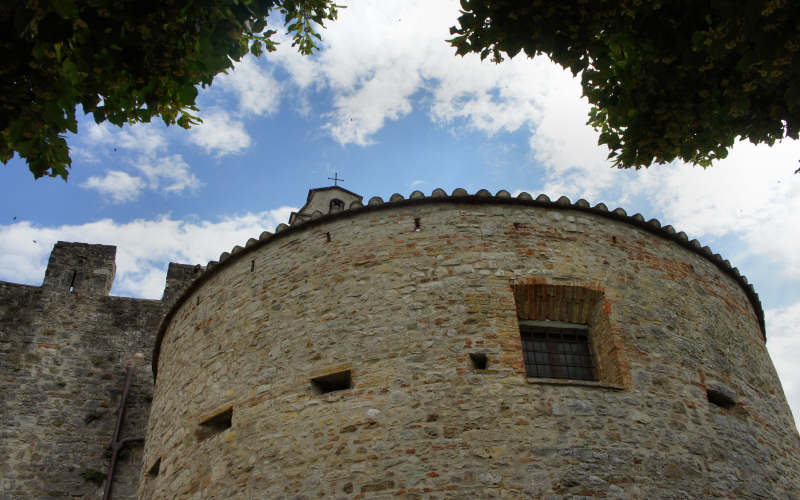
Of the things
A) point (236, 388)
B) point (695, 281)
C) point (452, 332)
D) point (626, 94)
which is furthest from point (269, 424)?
point (695, 281)

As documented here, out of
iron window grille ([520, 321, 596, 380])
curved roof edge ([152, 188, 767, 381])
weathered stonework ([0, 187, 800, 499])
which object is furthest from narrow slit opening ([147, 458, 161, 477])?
iron window grille ([520, 321, 596, 380])

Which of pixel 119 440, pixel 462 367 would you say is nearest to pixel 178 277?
pixel 119 440

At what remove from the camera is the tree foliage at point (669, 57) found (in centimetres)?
417

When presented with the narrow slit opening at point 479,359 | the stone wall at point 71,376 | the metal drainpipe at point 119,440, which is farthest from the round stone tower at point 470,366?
the stone wall at point 71,376

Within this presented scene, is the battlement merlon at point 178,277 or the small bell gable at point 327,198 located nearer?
the battlement merlon at point 178,277

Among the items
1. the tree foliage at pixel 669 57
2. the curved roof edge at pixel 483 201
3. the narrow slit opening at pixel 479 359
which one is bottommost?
the narrow slit opening at pixel 479 359

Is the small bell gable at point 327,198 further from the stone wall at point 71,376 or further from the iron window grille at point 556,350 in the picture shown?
the iron window grille at point 556,350

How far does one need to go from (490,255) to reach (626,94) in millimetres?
3597

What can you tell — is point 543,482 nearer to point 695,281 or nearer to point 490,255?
point 490,255

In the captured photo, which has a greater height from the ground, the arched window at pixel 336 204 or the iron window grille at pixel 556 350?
the arched window at pixel 336 204

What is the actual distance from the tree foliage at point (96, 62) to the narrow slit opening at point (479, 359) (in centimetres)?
422

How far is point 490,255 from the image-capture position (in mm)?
8312

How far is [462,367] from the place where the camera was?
7.32 meters

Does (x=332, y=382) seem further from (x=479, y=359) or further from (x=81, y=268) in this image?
(x=81, y=268)
